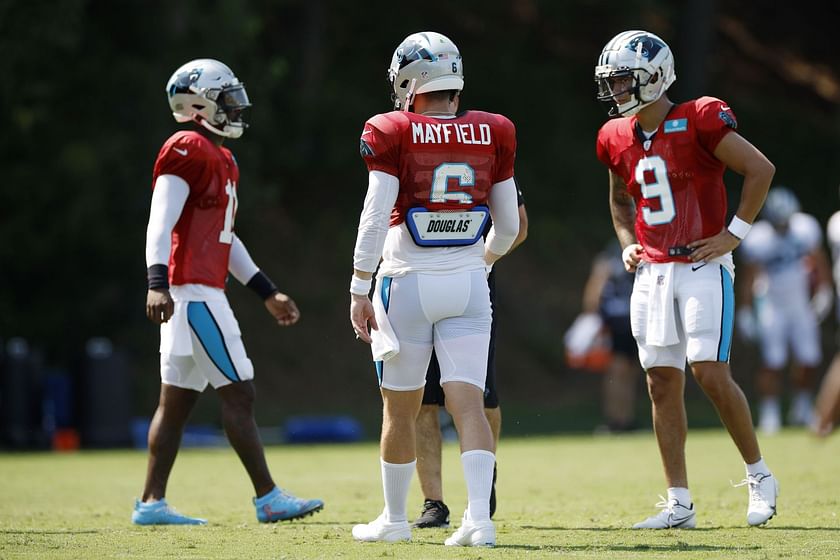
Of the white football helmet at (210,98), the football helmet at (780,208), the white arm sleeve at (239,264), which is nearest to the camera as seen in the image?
the white football helmet at (210,98)

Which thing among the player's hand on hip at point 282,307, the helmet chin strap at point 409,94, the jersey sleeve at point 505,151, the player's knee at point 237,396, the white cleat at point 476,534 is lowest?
the white cleat at point 476,534

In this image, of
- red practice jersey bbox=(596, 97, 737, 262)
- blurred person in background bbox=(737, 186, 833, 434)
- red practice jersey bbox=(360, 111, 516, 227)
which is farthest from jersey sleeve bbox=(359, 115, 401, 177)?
blurred person in background bbox=(737, 186, 833, 434)

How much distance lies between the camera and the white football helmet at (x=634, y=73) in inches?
295

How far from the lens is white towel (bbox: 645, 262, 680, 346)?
746 centimetres

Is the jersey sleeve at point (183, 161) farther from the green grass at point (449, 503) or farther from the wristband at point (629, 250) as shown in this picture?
the wristband at point (629, 250)

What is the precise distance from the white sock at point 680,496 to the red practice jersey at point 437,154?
1.88m

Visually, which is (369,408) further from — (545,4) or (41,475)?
(41,475)

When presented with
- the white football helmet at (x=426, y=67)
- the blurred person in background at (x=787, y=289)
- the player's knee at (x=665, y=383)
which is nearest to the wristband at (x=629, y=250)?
the player's knee at (x=665, y=383)

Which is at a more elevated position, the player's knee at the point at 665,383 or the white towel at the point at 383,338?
the white towel at the point at 383,338

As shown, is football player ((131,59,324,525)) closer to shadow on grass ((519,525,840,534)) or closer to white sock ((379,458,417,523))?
white sock ((379,458,417,523))

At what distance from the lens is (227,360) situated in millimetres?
8078

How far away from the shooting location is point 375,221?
6.54m

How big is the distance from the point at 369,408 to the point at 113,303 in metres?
4.10

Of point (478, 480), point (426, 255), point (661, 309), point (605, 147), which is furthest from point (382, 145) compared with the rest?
point (661, 309)
